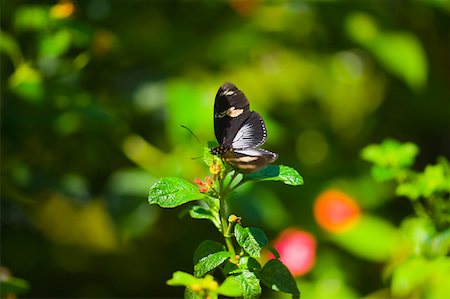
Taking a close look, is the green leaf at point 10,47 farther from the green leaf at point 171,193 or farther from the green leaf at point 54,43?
the green leaf at point 171,193

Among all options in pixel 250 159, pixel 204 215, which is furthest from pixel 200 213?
pixel 250 159

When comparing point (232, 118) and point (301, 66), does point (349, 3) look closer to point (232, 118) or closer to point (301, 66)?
point (301, 66)

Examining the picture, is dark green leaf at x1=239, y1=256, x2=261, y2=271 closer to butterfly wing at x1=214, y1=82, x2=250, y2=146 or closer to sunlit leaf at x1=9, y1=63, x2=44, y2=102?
butterfly wing at x1=214, y1=82, x2=250, y2=146

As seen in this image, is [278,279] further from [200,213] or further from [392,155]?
[392,155]

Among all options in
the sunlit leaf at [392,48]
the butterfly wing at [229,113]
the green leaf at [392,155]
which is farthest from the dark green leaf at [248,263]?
the sunlit leaf at [392,48]

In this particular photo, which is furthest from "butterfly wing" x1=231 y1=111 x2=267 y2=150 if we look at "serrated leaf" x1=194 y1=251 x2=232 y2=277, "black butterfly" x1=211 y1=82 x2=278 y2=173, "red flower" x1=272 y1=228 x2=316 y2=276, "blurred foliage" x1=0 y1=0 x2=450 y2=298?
"red flower" x1=272 y1=228 x2=316 y2=276

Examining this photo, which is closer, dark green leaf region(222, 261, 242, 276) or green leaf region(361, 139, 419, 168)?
dark green leaf region(222, 261, 242, 276)

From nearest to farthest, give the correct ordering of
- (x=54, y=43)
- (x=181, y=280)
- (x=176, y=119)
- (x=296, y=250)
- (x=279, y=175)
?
(x=181, y=280) < (x=279, y=175) < (x=54, y=43) < (x=176, y=119) < (x=296, y=250)
